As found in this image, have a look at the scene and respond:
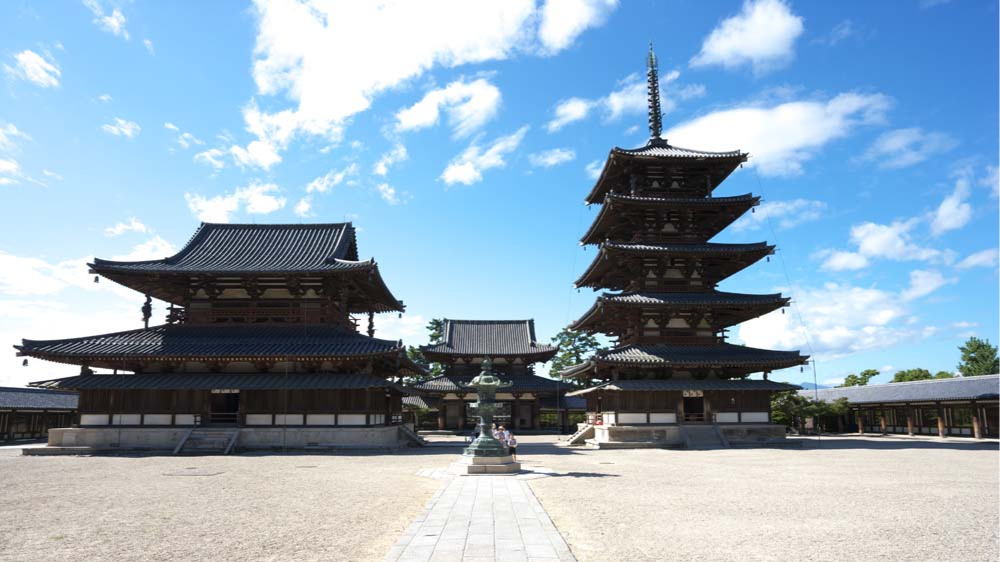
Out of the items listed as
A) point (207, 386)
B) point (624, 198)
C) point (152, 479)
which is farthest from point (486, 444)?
point (624, 198)

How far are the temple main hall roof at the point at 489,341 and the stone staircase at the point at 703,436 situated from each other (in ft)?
72.2

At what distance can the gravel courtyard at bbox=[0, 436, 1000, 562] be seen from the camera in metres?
9.78

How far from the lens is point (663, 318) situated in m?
36.9

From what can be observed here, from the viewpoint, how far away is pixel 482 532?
34.5 feet

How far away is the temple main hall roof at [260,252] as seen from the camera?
104 ft

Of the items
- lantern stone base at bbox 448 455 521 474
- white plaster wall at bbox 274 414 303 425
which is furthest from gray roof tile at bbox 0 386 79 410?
lantern stone base at bbox 448 455 521 474

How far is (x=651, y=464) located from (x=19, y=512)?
20401 mm

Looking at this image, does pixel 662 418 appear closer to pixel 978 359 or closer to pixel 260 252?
pixel 260 252

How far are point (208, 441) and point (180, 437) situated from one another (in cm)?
174

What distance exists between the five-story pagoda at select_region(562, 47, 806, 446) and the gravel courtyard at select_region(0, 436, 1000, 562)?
33.8 feet

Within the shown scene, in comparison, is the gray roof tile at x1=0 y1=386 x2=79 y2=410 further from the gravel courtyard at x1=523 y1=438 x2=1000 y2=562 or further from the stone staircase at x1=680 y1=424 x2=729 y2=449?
the stone staircase at x1=680 y1=424 x2=729 y2=449

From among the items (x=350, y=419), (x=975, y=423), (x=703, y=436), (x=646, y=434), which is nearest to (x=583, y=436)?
(x=646, y=434)

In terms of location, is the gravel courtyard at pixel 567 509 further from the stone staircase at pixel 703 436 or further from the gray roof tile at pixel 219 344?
the stone staircase at pixel 703 436

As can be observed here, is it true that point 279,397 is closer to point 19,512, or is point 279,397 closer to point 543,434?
point 19,512
